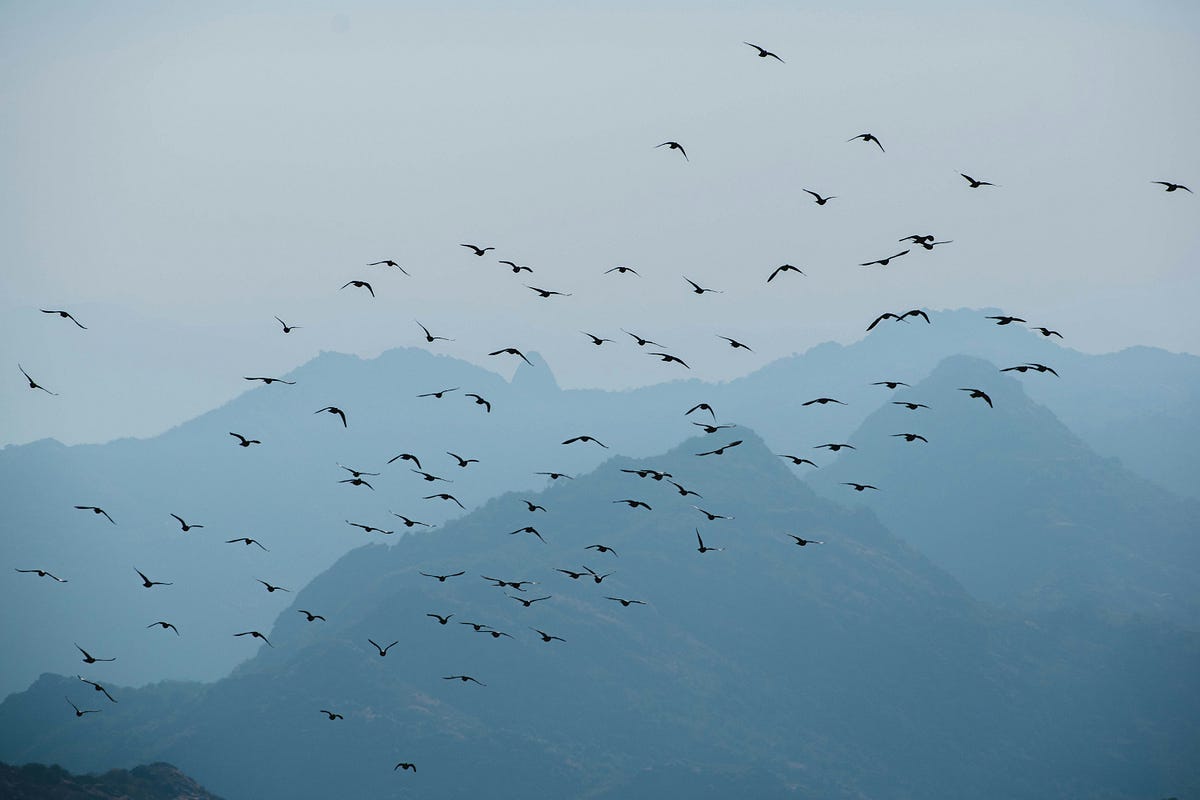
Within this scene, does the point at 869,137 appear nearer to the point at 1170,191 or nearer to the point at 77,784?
the point at 1170,191

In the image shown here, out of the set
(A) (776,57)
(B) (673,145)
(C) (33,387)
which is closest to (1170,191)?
(A) (776,57)

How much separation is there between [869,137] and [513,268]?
20.7 metres

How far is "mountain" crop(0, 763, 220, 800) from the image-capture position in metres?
162

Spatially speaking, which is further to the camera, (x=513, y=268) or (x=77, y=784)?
(x=77, y=784)

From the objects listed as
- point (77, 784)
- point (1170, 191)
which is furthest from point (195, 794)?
point (1170, 191)

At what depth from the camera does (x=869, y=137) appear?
184ft

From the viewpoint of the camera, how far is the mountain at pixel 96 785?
162m

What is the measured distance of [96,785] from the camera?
6821 inches

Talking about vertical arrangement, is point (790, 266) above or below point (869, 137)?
below

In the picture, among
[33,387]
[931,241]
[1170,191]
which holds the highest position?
[1170,191]

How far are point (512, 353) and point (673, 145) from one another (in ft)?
44.2

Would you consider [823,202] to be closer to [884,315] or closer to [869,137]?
[869,137]

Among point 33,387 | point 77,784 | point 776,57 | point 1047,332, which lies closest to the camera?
point 776,57

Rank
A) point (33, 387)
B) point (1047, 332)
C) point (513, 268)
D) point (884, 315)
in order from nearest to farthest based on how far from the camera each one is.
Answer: point (884, 315) → point (1047, 332) → point (33, 387) → point (513, 268)
